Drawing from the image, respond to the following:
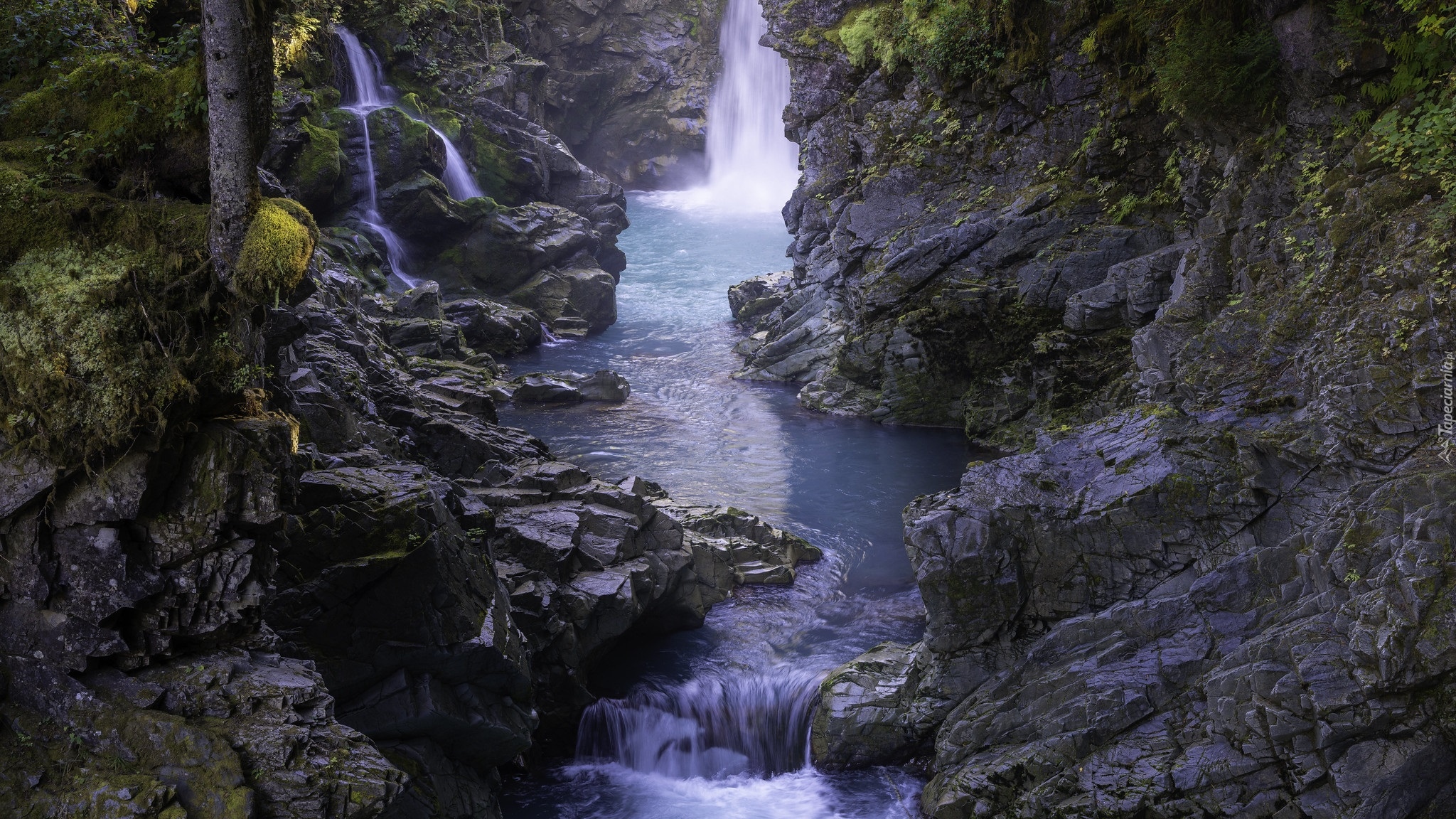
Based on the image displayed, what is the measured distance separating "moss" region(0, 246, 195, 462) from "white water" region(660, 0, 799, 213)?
157 ft

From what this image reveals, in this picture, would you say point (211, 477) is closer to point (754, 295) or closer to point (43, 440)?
point (43, 440)

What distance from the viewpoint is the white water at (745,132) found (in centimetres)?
5322

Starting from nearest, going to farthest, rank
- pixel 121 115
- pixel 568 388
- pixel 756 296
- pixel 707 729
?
pixel 121 115 < pixel 707 729 < pixel 568 388 < pixel 756 296

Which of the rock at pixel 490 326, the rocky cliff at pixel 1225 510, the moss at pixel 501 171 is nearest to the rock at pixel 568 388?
the rock at pixel 490 326

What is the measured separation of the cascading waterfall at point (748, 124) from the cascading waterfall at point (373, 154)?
23.5 meters

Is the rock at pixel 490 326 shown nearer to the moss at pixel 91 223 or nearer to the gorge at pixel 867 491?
the gorge at pixel 867 491

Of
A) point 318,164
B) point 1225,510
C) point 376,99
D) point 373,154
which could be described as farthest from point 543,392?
point 1225,510

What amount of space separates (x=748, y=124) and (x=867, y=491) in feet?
139

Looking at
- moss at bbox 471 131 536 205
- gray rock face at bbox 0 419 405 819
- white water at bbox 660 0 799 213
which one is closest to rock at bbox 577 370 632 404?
moss at bbox 471 131 536 205

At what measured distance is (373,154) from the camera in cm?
3011

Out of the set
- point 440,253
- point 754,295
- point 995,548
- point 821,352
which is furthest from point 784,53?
point 995,548

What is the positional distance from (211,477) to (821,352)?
21.0m

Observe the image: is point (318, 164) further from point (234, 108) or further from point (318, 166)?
point (234, 108)

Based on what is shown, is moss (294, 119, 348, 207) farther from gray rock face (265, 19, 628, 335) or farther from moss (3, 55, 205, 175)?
moss (3, 55, 205, 175)
